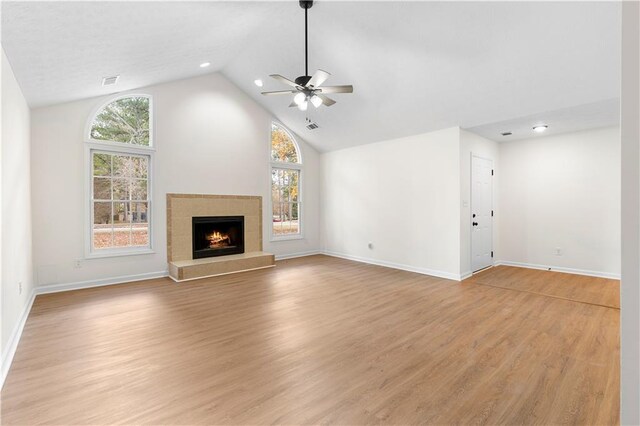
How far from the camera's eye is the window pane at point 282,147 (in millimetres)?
7367

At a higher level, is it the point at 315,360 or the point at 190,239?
the point at 190,239

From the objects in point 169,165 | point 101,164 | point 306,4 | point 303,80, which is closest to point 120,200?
point 101,164

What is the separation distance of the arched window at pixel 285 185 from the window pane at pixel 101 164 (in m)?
3.19

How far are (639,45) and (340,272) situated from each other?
210 inches

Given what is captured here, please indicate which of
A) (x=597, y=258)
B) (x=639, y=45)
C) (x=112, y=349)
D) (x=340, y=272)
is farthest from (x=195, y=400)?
(x=597, y=258)

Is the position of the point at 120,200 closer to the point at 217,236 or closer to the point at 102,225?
the point at 102,225

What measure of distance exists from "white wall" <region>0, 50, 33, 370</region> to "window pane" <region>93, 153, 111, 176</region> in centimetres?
111

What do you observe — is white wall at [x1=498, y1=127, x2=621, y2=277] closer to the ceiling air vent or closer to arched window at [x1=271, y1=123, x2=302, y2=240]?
arched window at [x1=271, y1=123, x2=302, y2=240]

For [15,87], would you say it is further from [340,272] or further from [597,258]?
[597,258]

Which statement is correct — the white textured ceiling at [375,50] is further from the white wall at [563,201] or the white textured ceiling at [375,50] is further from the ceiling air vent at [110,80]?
the white wall at [563,201]

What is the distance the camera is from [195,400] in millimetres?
2092

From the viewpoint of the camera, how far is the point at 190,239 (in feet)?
19.6

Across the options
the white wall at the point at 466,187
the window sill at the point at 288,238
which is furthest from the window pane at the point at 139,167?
the white wall at the point at 466,187

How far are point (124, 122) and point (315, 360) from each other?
516 centimetres
